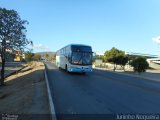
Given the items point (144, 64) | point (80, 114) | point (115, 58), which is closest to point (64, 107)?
point (80, 114)

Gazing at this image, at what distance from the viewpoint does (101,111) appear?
11.5 meters

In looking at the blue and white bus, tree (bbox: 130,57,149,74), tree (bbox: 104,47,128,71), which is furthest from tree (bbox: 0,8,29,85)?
tree (bbox: 104,47,128,71)

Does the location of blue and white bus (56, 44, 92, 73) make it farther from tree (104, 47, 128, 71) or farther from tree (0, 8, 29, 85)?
tree (104, 47, 128, 71)

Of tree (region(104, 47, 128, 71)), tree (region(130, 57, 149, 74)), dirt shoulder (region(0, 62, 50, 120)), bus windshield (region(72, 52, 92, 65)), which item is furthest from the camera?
tree (region(104, 47, 128, 71))

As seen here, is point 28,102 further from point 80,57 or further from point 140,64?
point 140,64

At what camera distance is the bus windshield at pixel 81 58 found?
32.0 meters

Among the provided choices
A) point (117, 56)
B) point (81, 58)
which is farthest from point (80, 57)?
point (117, 56)

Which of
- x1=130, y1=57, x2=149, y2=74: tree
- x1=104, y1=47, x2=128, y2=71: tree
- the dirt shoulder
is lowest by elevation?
the dirt shoulder

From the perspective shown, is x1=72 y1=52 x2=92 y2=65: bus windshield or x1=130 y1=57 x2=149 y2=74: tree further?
x1=130 y1=57 x2=149 y2=74: tree

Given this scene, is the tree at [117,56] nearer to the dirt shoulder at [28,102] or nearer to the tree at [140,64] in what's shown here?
the tree at [140,64]

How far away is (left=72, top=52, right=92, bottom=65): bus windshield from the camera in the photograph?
32000 mm

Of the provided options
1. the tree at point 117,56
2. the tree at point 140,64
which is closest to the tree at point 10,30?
the tree at point 140,64

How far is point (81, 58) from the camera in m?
32.2

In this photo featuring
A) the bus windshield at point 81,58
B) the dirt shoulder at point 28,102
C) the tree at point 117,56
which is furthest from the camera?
the tree at point 117,56
